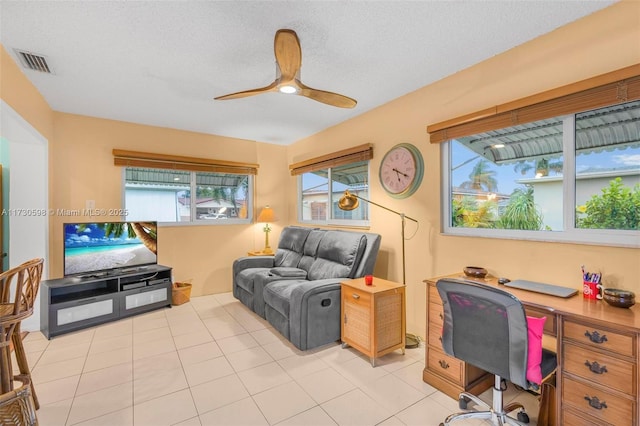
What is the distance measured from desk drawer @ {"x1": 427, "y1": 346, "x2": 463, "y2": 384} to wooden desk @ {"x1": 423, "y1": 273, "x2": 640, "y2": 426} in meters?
0.57

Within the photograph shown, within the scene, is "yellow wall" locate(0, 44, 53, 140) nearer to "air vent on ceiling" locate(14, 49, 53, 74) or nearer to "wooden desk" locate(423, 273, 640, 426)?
"air vent on ceiling" locate(14, 49, 53, 74)

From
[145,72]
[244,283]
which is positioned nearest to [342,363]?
[244,283]

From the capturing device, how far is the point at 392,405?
6.49ft

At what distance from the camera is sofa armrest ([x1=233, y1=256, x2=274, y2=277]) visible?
4.10 meters

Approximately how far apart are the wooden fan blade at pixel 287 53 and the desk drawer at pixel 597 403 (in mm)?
2347

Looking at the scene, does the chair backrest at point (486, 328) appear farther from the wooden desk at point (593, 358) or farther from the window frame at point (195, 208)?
the window frame at point (195, 208)

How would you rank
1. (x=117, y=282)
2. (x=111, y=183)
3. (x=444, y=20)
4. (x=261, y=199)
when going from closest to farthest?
(x=444, y=20), (x=117, y=282), (x=111, y=183), (x=261, y=199)

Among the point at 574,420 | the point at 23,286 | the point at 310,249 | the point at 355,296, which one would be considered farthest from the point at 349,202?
the point at 23,286

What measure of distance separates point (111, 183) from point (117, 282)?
1.33 m

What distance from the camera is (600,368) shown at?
1.44m

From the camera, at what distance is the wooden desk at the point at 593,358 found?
4.44ft

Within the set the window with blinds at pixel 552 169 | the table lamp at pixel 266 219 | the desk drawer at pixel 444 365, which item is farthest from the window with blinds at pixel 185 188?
the desk drawer at pixel 444 365

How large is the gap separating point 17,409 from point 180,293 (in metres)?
2.86

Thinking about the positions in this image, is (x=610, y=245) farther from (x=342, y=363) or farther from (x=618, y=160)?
(x=342, y=363)
